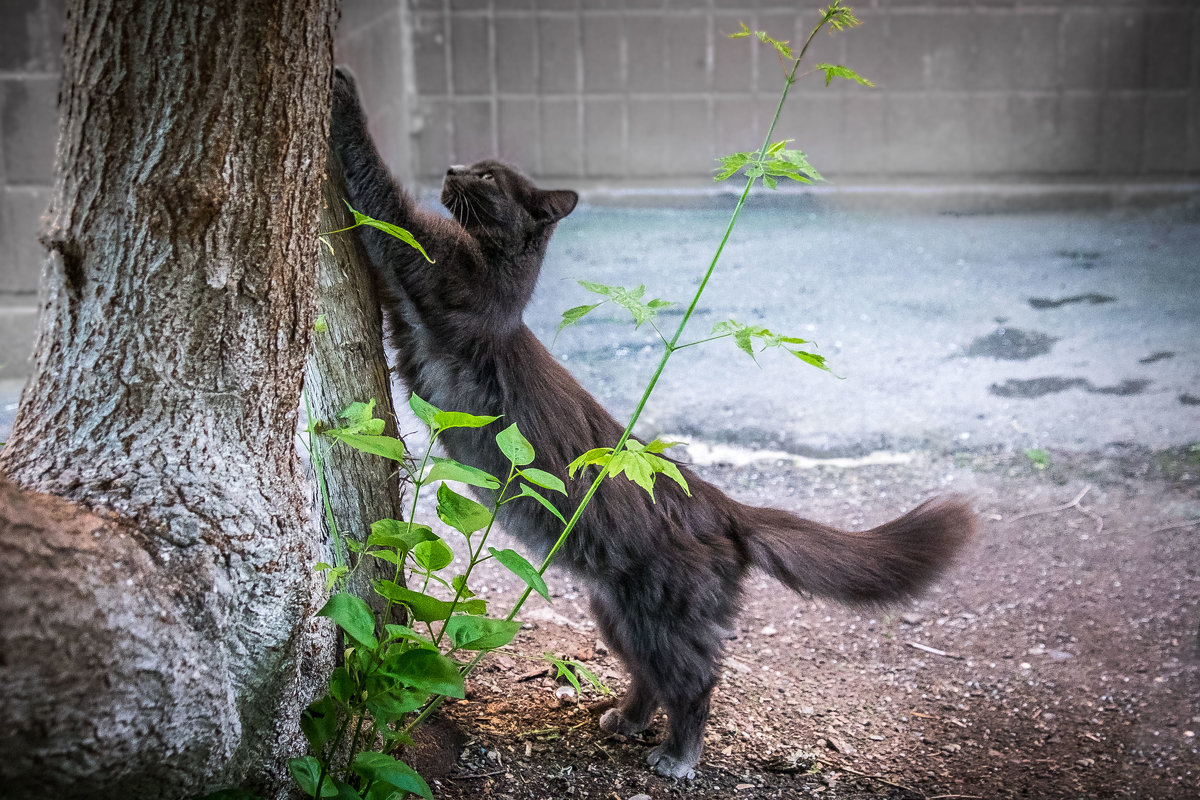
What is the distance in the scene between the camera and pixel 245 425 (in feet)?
4.50

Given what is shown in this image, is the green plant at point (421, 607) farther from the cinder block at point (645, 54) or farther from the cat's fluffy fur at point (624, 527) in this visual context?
the cinder block at point (645, 54)

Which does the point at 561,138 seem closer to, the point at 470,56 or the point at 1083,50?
the point at 470,56

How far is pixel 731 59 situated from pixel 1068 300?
2.51m

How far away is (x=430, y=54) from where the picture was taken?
19.7ft

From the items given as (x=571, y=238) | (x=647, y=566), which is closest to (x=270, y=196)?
(x=647, y=566)

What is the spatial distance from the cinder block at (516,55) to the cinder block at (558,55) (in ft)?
0.16

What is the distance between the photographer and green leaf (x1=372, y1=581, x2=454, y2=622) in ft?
4.70

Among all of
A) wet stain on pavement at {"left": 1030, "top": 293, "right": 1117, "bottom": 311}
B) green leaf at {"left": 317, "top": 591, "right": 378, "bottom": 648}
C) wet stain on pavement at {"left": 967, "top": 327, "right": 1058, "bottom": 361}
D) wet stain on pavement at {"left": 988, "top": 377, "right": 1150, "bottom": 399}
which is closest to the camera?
green leaf at {"left": 317, "top": 591, "right": 378, "bottom": 648}

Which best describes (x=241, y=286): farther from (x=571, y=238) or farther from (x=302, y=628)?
(x=571, y=238)

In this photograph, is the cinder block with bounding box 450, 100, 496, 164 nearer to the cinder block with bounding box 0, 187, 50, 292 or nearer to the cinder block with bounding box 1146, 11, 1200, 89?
the cinder block with bounding box 0, 187, 50, 292

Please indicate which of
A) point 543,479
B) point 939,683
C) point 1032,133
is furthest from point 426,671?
point 1032,133

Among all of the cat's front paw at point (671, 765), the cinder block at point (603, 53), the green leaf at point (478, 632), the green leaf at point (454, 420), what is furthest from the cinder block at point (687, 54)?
the green leaf at point (478, 632)

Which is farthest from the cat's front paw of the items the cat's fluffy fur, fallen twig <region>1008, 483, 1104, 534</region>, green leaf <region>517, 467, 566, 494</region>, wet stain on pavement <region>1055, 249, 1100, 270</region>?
wet stain on pavement <region>1055, 249, 1100, 270</region>

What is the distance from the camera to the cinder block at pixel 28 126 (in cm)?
377
